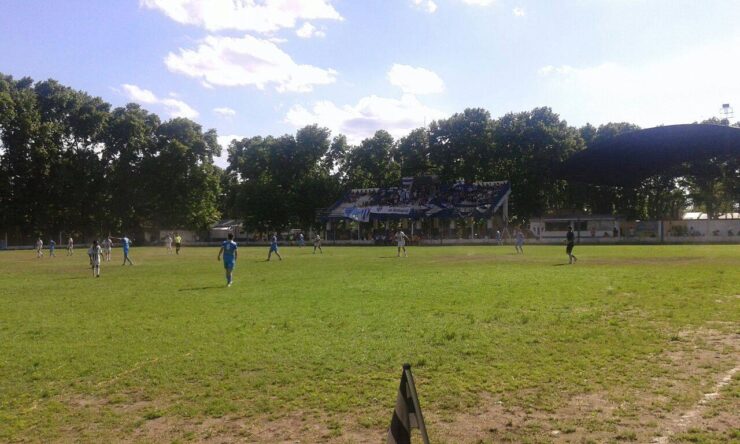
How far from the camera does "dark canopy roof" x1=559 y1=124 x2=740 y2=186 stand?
137 feet

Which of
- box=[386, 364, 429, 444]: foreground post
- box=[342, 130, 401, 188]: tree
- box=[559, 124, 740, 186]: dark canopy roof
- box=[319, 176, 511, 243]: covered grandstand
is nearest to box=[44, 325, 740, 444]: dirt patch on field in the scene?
box=[386, 364, 429, 444]: foreground post

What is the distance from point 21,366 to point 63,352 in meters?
0.82

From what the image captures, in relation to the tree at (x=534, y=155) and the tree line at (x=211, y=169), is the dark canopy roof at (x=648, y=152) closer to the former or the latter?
the tree line at (x=211, y=169)

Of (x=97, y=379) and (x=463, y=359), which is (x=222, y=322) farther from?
(x=463, y=359)

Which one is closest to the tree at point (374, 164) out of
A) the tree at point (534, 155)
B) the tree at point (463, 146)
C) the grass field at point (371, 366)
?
the tree at point (463, 146)

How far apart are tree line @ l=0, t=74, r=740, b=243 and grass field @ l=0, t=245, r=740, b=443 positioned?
55.3m

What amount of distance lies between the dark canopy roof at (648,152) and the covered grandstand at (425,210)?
641 inches

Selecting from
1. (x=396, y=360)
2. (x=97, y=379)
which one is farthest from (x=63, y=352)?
(x=396, y=360)

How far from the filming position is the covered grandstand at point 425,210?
215ft

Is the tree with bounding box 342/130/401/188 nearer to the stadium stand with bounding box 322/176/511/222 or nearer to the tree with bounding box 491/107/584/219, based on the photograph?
the stadium stand with bounding box 322/176/511/222

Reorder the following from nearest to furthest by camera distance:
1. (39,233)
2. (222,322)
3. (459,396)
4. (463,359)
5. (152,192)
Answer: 1. (459,396)
2. (463,359)
3. (222,322)
4. (39,233)
5. (152,192)

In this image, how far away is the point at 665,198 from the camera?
75438mm

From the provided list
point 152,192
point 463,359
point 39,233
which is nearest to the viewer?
point 463,359

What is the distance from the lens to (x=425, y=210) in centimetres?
6844
